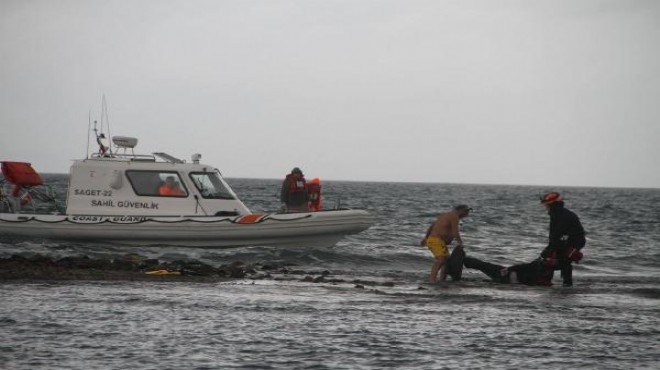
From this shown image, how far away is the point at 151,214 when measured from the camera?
1875 cm

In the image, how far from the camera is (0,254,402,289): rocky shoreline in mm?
13047

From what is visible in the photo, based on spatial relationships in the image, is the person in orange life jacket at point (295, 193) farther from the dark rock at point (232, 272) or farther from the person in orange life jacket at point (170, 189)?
the dark rock at point (232, 272)

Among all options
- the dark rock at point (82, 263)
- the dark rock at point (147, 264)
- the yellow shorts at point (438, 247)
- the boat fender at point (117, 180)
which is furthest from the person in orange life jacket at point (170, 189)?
the yellow shorts at point (438, 247)

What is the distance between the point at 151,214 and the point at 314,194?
3731 millimetres

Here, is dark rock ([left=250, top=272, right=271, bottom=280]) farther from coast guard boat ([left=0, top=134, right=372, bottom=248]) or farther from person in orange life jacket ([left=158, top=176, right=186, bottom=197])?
person in orange life jacket ([left=158, top=176, right=186, bottom=197])

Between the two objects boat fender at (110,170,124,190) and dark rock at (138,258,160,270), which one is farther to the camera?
boat fender at (110,170,124,190)

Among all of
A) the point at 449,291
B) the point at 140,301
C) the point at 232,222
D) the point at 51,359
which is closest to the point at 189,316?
the point at 140,301

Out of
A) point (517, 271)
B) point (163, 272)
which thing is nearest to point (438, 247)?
point (517, 271)

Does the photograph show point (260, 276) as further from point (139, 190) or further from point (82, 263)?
point (139, 190)

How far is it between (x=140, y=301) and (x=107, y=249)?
840 centimetres

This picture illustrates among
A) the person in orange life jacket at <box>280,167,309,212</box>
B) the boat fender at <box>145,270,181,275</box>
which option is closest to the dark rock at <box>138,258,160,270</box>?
the boat fender at <box>145,270,181,275</box>

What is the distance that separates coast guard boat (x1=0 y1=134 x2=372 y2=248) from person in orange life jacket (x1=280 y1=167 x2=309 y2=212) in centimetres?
121

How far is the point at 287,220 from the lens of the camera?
18.6m

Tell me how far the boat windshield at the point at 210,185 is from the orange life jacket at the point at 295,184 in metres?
1.36
